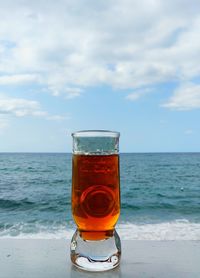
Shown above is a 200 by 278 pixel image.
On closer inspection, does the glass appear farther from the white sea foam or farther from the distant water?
the distant water

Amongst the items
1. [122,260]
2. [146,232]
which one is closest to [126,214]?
[146,232]

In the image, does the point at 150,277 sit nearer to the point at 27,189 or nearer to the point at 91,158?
the point at 91,158

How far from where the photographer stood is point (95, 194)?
0.81m

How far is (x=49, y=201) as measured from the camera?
16.8m

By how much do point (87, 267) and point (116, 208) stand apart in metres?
0.14

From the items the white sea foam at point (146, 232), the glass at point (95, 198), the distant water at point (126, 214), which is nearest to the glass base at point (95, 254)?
the glass at point (95, 198)

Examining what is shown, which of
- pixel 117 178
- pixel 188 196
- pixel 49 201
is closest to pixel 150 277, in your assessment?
pixel 117 178

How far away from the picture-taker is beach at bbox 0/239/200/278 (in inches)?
31.2

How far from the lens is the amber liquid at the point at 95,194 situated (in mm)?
813

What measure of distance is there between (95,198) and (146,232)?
8825 mm

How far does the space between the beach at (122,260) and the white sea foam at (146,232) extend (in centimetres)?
765

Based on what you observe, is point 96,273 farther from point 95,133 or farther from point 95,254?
point 95,133

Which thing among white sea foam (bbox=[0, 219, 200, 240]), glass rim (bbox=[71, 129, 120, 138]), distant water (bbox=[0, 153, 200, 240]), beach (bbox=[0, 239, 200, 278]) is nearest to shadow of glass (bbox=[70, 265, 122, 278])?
beach (bbox=[0, 239, 200, 278])

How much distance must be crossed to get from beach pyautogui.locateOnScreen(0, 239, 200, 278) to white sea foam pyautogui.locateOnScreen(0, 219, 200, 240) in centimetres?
765
